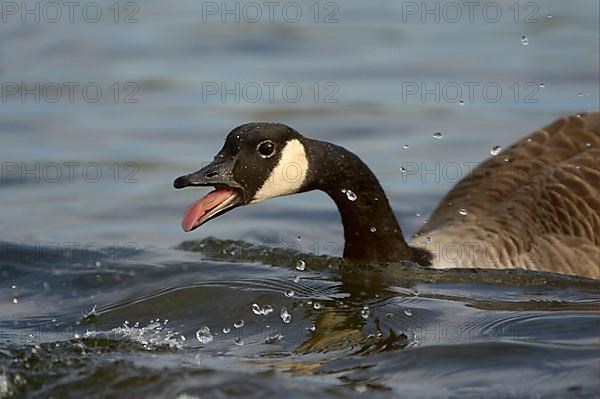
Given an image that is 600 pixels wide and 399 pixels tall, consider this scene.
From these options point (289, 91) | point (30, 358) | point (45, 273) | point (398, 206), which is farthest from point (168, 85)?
point (30, 358)

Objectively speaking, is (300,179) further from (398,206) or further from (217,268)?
(398,206)

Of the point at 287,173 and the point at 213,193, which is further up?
the point at 287,173

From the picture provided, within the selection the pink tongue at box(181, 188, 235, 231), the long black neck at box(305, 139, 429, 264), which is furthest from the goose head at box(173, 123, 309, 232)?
the long black neck at box(305, 139, 429, 264)

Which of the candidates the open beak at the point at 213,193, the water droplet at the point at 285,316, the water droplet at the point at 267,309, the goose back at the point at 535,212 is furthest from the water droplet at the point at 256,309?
the goose back at the point at 535,212

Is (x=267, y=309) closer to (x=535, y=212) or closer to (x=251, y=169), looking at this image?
(x=251, y=169)

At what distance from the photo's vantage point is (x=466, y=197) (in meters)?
10.9

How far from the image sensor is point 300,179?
9.66 metres

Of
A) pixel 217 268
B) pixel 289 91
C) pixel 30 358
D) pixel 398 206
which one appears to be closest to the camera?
pixel 30 358

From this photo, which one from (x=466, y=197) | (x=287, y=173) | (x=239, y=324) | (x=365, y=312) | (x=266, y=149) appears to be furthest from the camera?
(x=466, y=197)

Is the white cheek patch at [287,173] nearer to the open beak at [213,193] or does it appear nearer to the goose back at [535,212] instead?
the open beak at [213,193]

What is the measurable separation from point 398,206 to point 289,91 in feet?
11.6

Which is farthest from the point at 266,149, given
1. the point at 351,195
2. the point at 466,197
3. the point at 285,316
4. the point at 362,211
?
the point at 466,197

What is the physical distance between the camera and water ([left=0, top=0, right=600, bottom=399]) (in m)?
7.59

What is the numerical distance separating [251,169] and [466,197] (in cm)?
231
